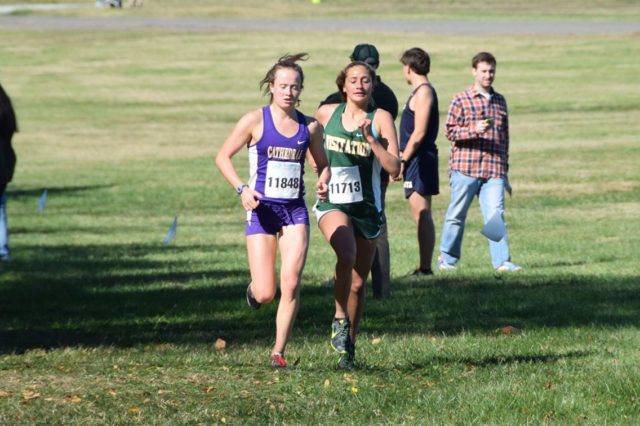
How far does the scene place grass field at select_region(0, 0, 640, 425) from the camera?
7527 millimetres

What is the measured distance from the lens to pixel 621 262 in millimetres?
15297

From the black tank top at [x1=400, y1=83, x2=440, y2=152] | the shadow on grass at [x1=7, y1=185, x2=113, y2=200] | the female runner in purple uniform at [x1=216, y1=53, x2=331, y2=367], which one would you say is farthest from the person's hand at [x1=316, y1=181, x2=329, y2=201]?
the shadow on grass at [x1=7, y1=185, x2=113, y2=200]

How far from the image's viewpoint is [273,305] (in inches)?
491

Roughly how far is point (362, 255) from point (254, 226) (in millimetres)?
854

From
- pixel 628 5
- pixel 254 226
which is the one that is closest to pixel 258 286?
pixel 254 226

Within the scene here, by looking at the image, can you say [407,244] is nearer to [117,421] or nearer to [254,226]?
[254,226]

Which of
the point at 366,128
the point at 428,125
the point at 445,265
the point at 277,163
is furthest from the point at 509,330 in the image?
the point at 445,265

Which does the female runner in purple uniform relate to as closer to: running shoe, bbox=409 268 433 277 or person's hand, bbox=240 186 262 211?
person's hand, bbox=240 186 262 211

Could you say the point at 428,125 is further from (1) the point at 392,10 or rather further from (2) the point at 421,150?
(1) the point at 392,10

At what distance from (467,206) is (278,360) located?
240 inches

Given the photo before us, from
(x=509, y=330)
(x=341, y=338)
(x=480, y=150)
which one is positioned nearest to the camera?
(x=341, y=338)

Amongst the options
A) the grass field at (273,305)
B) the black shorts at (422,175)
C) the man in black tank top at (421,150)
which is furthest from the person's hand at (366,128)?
the black shorts at (422,175)

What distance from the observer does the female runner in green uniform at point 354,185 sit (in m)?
8.94

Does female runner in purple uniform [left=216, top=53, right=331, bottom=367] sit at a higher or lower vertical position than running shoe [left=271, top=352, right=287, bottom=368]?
higher
